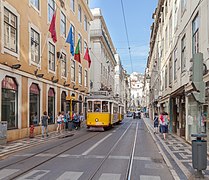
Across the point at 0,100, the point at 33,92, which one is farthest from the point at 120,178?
the point at 33,92

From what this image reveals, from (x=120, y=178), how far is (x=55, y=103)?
19392 mm

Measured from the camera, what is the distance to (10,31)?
18.0m

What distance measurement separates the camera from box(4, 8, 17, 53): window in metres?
17.4

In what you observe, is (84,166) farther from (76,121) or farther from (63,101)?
(63,101)

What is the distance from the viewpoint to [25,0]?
20.0 meters

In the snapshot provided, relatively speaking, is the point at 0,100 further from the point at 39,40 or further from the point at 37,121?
the point at 39,40

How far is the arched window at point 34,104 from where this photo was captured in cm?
2109

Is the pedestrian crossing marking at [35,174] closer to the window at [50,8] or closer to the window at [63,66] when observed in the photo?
the window at [50,8]

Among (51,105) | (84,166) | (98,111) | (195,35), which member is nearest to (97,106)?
(98,111)

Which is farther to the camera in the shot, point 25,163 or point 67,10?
point 67,10

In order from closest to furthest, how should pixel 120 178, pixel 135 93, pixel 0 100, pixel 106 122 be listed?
pixel 120 178
pixel 0 100
pixel 106 122
pixel 135 93

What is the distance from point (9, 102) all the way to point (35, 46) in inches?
231

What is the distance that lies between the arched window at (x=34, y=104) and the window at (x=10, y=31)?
3.74m

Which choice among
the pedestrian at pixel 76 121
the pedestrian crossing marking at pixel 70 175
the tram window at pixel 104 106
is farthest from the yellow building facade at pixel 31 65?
the pedestrian crossing marking at pixel 70 175
